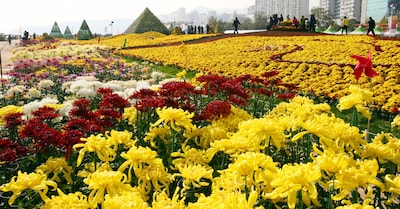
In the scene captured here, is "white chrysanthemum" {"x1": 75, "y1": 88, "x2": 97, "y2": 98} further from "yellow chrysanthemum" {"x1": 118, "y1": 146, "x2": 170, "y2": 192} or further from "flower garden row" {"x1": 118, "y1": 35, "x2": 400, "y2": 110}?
"flower garden row" {"x1": 118, "y1": 35, "x2": 400, "y2": 110}

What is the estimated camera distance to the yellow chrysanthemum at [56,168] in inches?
96.9

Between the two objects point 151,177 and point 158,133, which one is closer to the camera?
point 151,177

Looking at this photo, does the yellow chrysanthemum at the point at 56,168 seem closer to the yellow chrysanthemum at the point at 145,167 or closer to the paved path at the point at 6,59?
the yellow chrysanthemum at the point at 145,167

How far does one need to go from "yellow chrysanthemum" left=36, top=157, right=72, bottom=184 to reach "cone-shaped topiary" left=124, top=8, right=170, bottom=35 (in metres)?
34.0

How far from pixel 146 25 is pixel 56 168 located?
35.1 metres

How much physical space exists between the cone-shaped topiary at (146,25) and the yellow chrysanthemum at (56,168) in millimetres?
33996

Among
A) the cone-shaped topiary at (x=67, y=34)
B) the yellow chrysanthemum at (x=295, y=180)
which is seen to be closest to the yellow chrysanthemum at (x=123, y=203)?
the yellow chrysanthemum at (x=295, y=180)

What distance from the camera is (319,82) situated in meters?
7.62

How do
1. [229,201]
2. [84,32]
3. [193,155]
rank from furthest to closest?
[84,32] → [193,155] → [229,201]

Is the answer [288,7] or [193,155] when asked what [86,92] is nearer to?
[193,155]

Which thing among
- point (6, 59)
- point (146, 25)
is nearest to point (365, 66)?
point (6, 59)

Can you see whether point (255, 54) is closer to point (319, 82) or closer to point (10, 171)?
point (319, 82)

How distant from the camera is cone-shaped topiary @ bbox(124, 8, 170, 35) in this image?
119 feet

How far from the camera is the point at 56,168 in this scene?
249 centimetres
